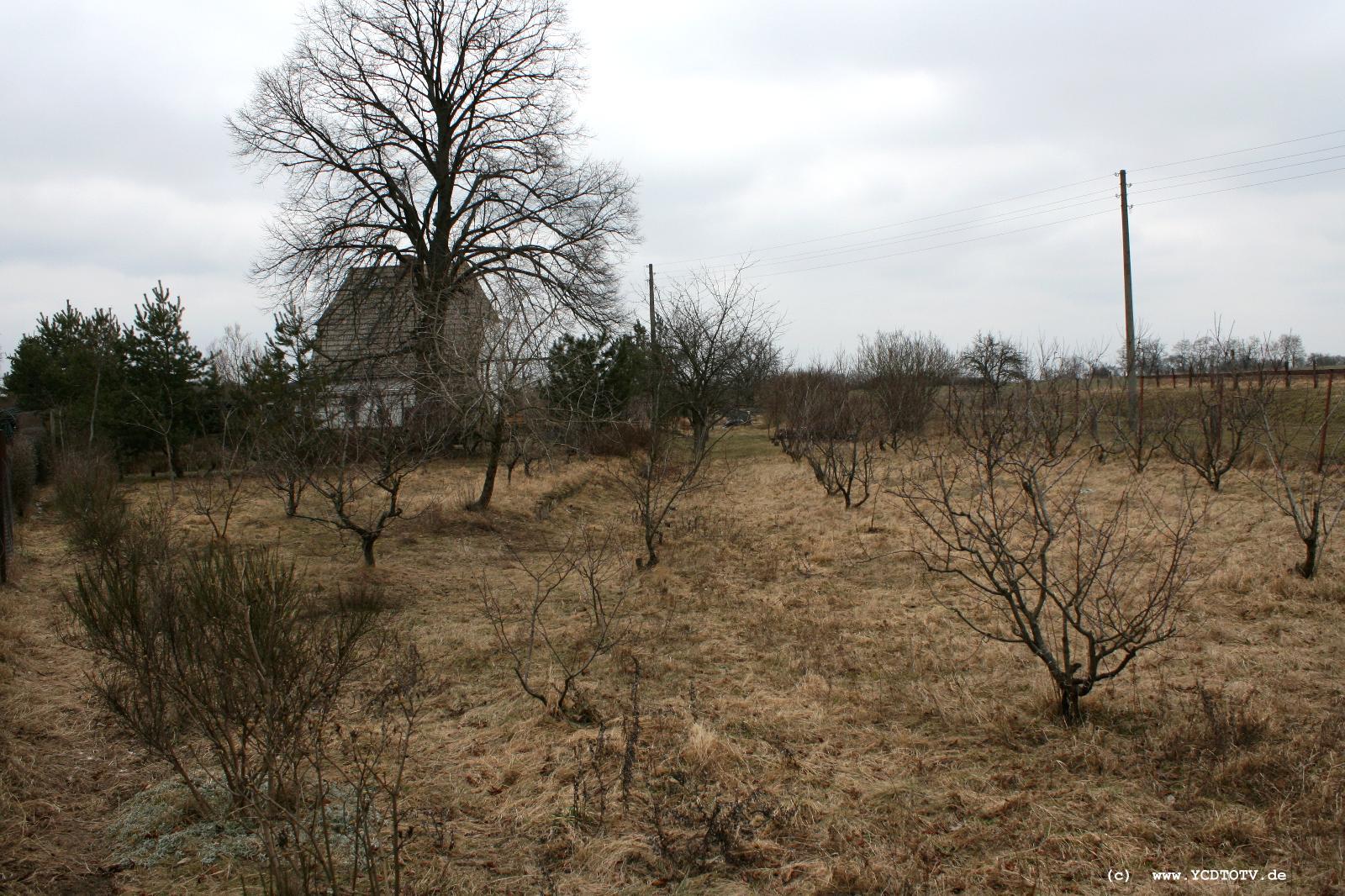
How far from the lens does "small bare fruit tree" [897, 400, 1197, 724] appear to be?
4430mm

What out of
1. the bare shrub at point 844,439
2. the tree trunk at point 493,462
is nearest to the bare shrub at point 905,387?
the bare shrub at point 844,439

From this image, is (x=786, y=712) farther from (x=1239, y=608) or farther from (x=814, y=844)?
(x=1239, y=608)

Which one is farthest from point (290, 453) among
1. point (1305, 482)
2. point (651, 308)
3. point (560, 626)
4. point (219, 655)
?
point (651, 308)

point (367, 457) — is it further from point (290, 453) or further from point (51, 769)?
point (51, 769)

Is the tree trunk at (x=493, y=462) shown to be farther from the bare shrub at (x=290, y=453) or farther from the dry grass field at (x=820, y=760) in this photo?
the dry grass field at (x=820, y=760)

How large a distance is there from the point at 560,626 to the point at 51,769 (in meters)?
3.95

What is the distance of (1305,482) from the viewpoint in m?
10.9

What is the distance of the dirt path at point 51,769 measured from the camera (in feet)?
11.2

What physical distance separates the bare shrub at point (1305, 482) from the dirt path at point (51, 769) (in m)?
8.61

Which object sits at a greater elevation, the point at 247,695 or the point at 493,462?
the point at 493,462

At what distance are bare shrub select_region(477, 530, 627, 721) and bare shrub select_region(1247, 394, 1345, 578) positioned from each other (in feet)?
19.7

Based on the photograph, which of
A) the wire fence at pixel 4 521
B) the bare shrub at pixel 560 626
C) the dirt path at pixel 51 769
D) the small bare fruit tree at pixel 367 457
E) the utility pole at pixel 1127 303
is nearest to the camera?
the dirt path at pixel 51 769

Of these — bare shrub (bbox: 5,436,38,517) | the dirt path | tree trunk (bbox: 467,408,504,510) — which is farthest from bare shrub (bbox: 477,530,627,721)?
bare shrub (bbox: 5,436,38,517)

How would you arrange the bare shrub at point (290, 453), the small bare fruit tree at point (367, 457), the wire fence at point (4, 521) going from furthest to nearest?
1. the bare shrub at point (290, 453)
2. the small bare fruit tree at point (367, 457)
3. the wire fence at point (4, 521)
